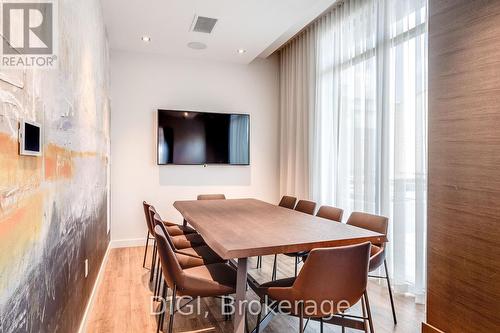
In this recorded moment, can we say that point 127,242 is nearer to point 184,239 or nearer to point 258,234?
point 184,239

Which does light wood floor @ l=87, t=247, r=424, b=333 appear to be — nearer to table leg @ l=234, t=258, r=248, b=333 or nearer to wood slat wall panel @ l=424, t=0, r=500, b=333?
wood slat wall panel @ l=424, t=0, r=500, b=333

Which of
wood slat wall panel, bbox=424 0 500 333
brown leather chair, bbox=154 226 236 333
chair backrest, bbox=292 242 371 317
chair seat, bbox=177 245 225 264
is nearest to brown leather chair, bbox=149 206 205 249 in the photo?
chair seat, bbox=177 245 225 264

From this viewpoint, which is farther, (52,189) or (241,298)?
(241,298)

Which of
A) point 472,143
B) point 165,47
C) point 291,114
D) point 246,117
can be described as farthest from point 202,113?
point 472,143

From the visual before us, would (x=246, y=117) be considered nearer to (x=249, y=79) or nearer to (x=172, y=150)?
(x=249, y=79)

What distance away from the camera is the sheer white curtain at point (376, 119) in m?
2.93

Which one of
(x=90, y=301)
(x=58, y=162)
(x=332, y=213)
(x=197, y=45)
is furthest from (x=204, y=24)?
(x=90, y=301)

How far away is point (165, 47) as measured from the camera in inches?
184

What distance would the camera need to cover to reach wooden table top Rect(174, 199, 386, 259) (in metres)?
1.73

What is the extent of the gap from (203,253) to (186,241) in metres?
0.44

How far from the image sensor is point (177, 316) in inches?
102

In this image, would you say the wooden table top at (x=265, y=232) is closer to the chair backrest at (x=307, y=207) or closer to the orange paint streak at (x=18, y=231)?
the chair backrest at (x=307, y=207)

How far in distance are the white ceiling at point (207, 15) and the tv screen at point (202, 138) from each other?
1.04m

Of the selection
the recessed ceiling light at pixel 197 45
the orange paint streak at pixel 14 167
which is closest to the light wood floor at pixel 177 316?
the orange paint streak at pixel 14 167
